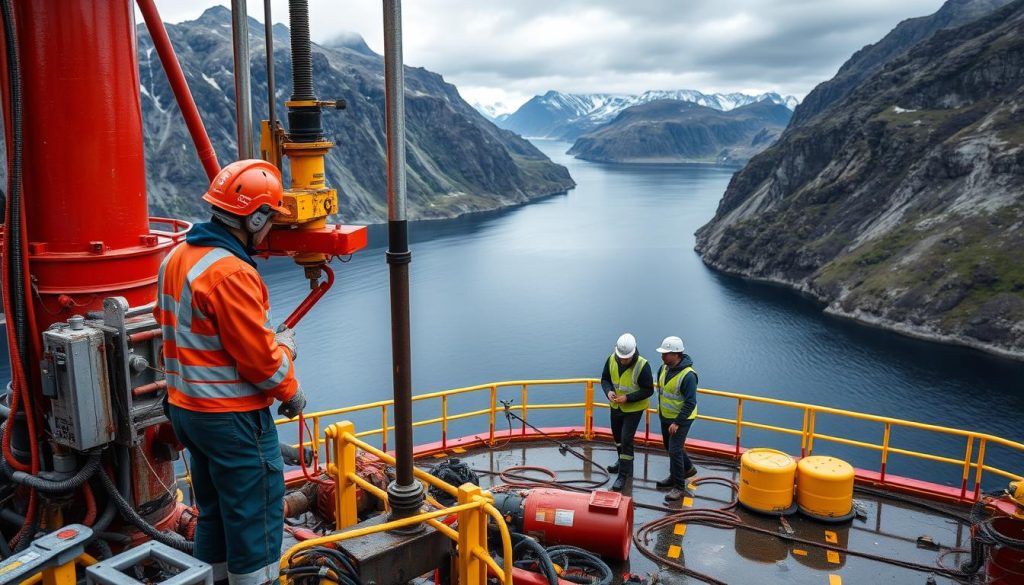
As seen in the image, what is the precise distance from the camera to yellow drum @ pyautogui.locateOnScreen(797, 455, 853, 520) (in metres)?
8.11

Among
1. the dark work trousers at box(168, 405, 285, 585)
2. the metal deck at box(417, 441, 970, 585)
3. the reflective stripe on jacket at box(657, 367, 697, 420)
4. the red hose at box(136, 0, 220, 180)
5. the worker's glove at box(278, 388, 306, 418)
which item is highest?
the red hose at box(136, 0, 220, 180)

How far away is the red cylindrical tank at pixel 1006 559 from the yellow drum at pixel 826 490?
4.77ft

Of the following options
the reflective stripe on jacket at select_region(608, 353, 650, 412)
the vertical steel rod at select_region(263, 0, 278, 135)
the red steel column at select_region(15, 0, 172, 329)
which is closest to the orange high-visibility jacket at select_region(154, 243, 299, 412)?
the red steel column at select_region(15, 0, 172, 329)

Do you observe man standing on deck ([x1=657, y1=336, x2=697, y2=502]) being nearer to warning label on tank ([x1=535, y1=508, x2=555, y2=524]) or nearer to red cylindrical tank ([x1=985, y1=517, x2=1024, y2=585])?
warning label on tank ([x1=535, y1=508, x2=555, y2=524])

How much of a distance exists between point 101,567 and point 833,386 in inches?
1865

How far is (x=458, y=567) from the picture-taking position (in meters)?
5.20

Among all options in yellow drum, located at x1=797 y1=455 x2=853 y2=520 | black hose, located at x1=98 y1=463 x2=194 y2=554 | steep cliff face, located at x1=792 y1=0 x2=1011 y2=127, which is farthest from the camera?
steep cliff face, located at x1=792 y1=0 x2=1011 y2=127

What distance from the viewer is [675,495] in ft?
29.0

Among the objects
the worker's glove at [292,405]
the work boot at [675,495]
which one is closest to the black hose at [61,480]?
the worker's glove at [292,405]

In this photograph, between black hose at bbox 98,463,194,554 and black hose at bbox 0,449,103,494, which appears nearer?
black hose at bbox 0,449,103,494

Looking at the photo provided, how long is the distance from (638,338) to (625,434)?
42.8 m

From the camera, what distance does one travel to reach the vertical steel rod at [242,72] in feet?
19.2

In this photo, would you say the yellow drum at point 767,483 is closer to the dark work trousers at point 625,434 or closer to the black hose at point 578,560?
the dark work trousers at point 625,434

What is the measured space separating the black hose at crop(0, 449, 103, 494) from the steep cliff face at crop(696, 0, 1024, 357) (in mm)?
61527
